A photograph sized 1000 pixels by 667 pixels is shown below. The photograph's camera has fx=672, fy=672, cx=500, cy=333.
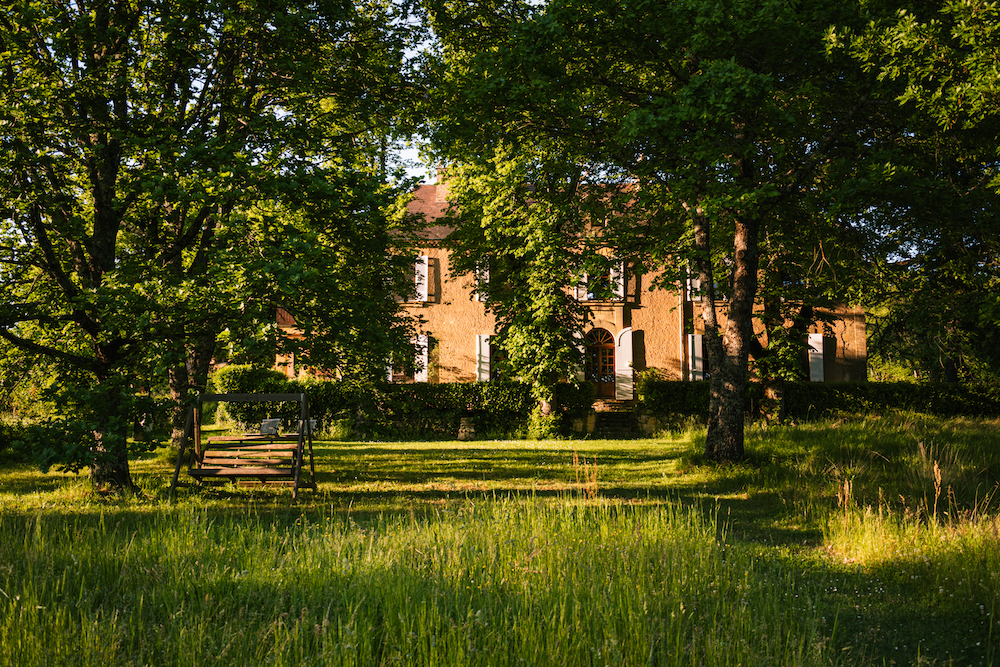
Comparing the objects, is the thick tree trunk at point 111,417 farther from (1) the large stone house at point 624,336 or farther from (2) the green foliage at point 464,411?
(1) the large stone house at point 624,336

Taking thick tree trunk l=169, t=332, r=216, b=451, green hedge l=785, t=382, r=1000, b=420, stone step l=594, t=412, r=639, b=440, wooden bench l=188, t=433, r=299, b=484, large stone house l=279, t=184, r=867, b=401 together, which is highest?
large stone house l=279, t=184, r=867, b=401

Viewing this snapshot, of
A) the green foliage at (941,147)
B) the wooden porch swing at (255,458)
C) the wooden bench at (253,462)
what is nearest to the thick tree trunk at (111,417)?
the wooden porch swing at (255,458)

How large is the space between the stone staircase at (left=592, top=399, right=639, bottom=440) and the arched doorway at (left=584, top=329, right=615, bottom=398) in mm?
1934

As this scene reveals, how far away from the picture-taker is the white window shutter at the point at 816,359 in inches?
906

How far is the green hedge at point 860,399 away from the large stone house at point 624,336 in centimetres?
272

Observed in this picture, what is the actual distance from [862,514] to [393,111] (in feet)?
26.7

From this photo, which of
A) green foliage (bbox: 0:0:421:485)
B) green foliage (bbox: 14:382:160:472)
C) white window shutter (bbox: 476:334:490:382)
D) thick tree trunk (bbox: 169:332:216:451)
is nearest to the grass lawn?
green foliage (bbox: 14:382:160:472)

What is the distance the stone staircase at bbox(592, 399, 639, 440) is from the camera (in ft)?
66.1

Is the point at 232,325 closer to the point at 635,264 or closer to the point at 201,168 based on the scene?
the point at 201,168

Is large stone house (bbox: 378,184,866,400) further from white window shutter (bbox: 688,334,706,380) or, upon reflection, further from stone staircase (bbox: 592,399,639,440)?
stone staircase (bbox: 592,399,639,440)

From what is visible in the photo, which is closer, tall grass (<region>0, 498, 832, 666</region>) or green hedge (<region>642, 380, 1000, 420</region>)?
tall grass (<region>0, 498, 832, 666</region>)

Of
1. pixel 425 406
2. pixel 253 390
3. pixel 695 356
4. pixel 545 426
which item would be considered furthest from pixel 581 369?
pixel 253 390

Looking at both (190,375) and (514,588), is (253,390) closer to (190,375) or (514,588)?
(190,375)

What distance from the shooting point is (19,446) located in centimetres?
639
